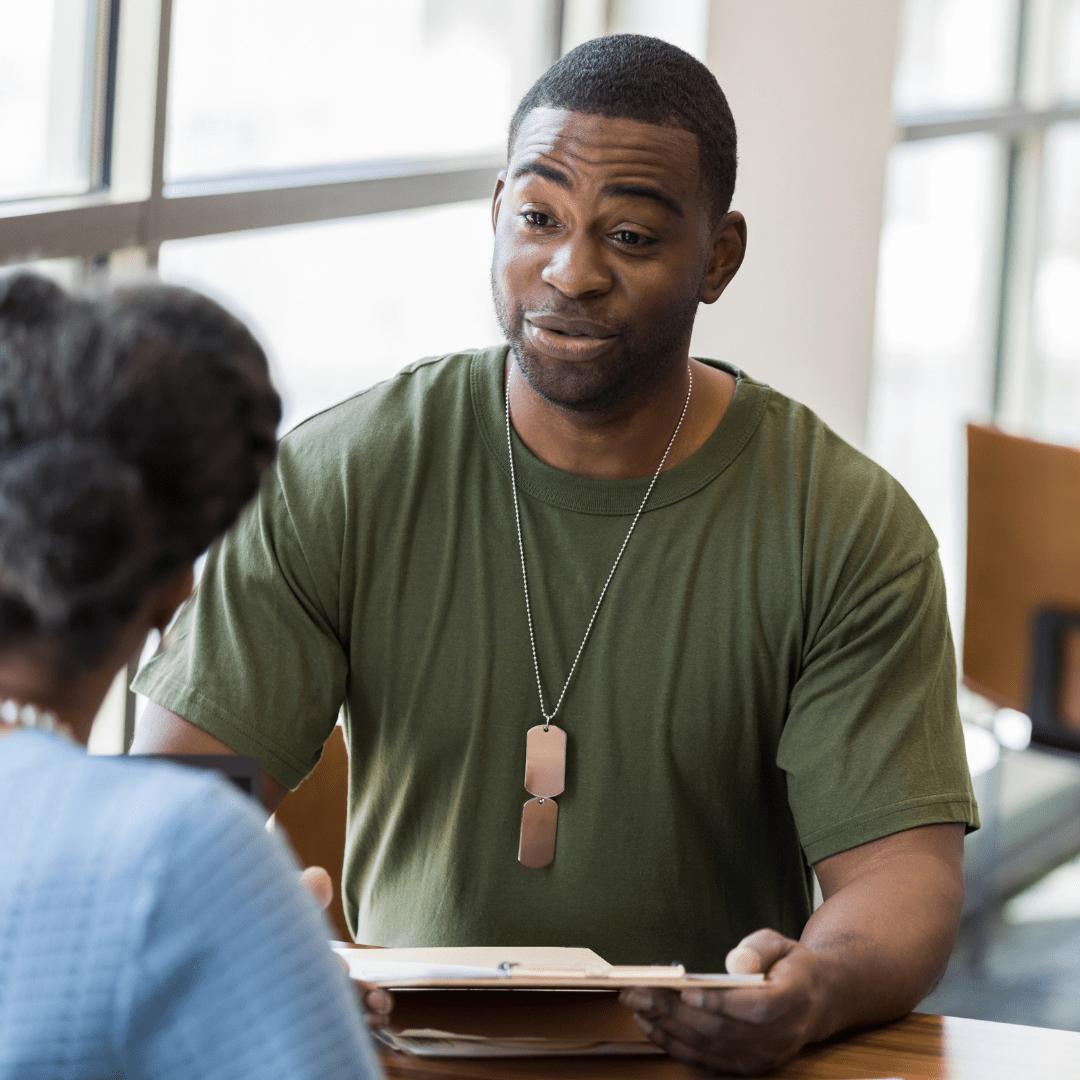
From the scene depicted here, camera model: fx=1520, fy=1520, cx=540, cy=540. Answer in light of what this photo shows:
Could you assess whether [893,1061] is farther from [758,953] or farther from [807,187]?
[807,187]

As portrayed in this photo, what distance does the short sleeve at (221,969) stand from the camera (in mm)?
614

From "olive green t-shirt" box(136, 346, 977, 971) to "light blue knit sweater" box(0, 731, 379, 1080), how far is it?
0.78m

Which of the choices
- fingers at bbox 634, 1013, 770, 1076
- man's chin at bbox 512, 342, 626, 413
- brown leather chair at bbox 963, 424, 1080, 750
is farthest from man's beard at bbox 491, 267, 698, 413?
brown leather chair at bbox 963, 424, 1080, 750

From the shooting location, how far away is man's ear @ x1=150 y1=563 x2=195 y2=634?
2.31ft

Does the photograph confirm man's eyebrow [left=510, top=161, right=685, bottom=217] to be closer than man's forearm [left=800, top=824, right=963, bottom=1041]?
No

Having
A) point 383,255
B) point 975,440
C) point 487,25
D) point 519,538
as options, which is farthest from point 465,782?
point 975,440

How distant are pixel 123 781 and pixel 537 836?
2.73 ft

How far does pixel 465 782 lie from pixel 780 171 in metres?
1.81

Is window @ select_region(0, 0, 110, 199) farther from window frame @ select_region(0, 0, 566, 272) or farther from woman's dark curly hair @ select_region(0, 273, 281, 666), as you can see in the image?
woman's dark curly hair @ select_region(0, 273, 281, 666)

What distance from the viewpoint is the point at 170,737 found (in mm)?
1407

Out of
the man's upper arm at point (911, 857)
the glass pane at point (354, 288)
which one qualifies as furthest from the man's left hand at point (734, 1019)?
the glass pane at point (354, 288)

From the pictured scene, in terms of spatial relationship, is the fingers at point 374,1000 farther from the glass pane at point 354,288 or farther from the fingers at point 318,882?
the glass pane at point 354,288

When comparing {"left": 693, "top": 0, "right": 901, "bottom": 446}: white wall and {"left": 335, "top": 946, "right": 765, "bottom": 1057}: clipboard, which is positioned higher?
{"left": 693, "top": 0, "right": 901, "bottom": 446}: white wall

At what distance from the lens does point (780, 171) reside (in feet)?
9.55
